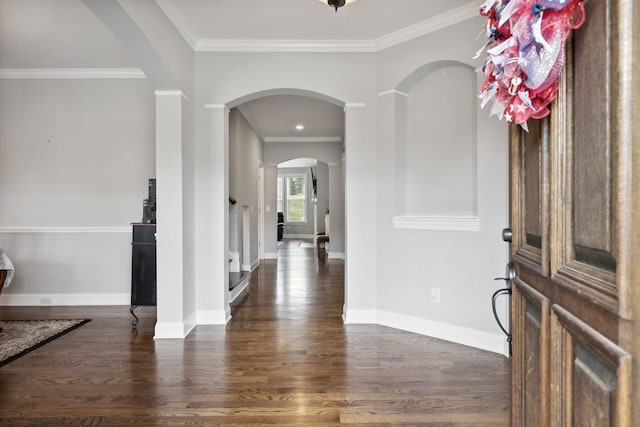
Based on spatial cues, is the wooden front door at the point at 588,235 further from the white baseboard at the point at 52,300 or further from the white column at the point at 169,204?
the white baseboard at the point at 52,300

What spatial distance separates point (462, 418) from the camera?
73.2 inches

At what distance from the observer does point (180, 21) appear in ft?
9.61

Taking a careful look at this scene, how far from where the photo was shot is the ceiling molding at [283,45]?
3.31m

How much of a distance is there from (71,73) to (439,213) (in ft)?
14.1

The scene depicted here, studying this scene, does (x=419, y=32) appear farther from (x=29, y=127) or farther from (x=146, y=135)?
(x=29, y=127)

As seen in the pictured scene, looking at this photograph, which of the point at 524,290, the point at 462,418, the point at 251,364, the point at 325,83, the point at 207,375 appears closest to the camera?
the point at 524,290

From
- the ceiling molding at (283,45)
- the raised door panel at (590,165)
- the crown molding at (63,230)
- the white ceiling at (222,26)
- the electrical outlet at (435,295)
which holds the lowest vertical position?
the electrical outlet at (435,295)

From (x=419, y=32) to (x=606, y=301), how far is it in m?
3.06

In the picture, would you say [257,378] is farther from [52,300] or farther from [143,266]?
[52,300]

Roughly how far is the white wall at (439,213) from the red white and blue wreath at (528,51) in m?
1.97

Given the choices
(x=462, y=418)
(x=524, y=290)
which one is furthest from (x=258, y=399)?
(x=524, y=290)

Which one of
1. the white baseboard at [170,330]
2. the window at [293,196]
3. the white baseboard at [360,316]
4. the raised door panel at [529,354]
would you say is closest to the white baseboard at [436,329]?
the white baseboard at [360,316]

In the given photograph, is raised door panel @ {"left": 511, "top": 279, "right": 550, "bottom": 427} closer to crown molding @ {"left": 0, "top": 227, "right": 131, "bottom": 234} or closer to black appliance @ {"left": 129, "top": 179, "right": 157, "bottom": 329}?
black appliance @ {"left": 129, "top": 179, "right": 157, "bottom": 329}

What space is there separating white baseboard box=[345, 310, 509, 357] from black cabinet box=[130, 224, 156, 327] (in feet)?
6.15
